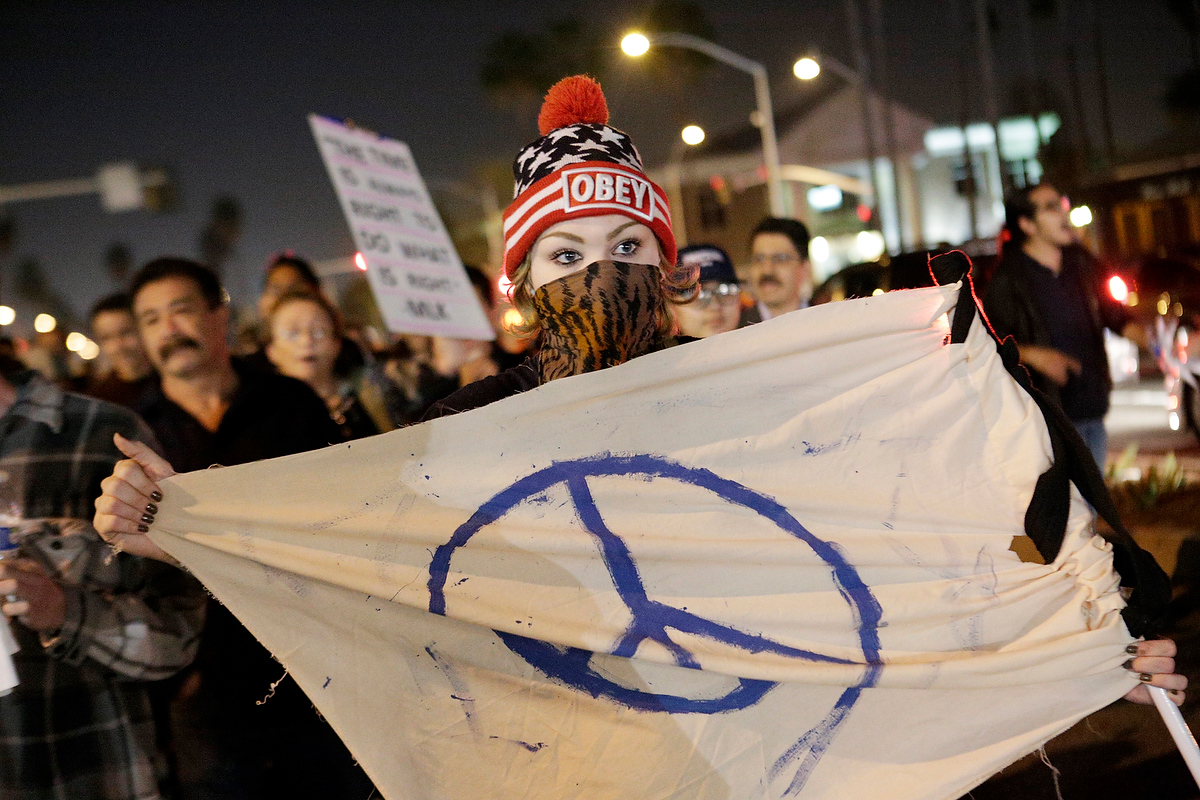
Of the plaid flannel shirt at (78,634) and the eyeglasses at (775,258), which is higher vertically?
the eyeglasses at (775,258)

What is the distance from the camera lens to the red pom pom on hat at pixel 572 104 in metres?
2.53

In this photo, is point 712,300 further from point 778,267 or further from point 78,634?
point 78,634

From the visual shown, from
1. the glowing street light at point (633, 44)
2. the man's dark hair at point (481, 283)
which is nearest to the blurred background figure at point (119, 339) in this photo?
the man's dark hair at point (481, 283)

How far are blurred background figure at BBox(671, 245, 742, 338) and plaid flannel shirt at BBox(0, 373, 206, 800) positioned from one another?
2.65m

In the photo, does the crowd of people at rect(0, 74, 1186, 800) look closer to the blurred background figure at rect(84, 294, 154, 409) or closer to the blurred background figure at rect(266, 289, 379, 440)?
the blurred background figure at rect(266, 289, 379, 440)

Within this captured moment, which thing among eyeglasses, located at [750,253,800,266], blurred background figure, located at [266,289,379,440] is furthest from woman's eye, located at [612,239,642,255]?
eyeglasses, located at [750,253,800,266]

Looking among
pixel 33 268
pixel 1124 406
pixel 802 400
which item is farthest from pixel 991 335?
pixel 33 268

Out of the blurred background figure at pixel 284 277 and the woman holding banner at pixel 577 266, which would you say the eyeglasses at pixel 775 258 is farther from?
the woman holding banner at pixel 577 266

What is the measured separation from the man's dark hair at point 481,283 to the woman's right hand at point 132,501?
178 inches

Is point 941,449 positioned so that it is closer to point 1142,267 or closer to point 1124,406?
point 1142,267

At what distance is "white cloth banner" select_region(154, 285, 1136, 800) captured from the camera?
7.61ft

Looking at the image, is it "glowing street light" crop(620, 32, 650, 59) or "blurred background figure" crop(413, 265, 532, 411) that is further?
"glowing street light" crop(620, 32, 650, 59)

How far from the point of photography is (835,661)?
2326mm

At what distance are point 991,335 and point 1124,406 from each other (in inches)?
538
